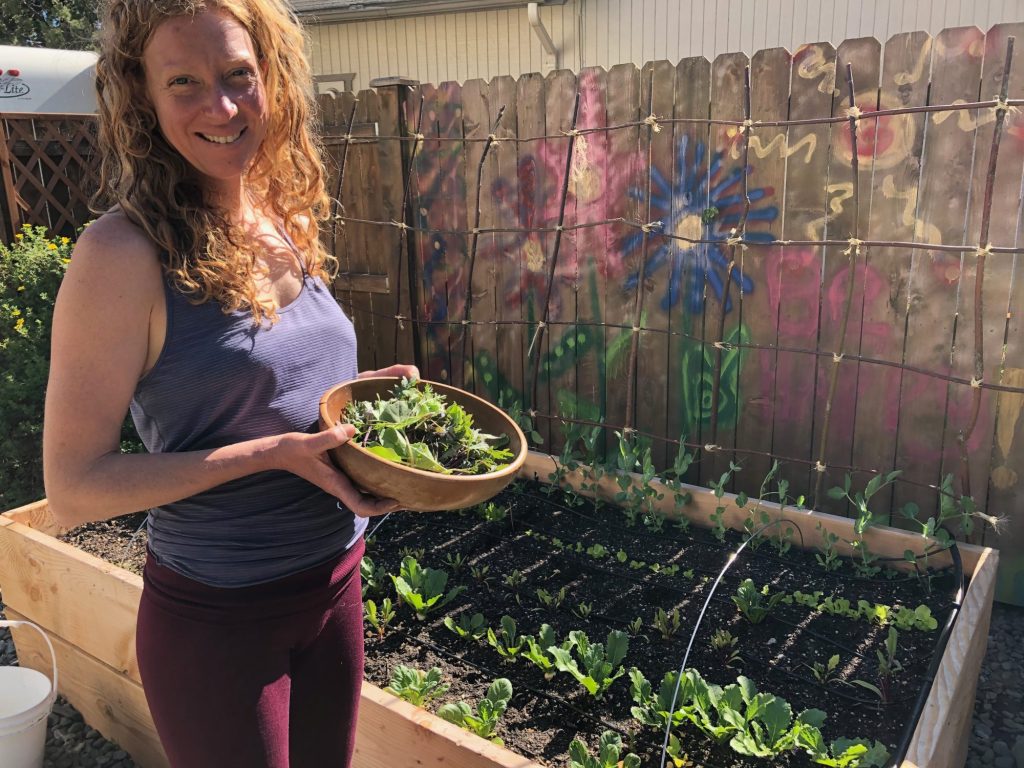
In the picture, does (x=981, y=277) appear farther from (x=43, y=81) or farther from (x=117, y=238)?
(x=43, y=81)

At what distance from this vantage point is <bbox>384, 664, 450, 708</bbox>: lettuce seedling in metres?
2.13

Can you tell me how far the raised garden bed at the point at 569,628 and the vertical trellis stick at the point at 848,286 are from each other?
1.43 ft

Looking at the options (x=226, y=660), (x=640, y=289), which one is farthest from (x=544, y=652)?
(x=640, y=289)

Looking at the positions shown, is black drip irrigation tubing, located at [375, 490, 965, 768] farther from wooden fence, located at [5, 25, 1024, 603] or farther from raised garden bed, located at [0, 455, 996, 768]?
wooden fence, located at [5, 25, 1024, 603]

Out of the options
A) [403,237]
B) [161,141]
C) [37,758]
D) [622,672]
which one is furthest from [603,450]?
[161,141]

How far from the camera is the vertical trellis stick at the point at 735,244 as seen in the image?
3.18 m

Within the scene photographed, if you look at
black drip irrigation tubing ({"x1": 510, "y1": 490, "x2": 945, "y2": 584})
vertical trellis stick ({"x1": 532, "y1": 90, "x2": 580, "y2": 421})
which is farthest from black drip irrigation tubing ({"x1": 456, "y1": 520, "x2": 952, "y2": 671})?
vertical trellis stick ({"x1": 532, "y1": 90, "x2": 580, "y2": 421})

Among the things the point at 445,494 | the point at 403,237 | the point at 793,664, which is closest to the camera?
the point at 445,494

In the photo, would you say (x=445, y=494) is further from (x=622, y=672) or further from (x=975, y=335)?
(x=975, y=335)

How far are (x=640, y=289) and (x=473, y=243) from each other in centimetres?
97

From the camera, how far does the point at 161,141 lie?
1262 mm

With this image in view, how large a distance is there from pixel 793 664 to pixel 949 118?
1.98m

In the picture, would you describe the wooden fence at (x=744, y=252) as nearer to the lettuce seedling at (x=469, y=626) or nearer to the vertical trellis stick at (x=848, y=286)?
the vertical trellis stick at (x=848, y=286)

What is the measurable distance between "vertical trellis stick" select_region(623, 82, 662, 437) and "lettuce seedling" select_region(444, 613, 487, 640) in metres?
1.42
